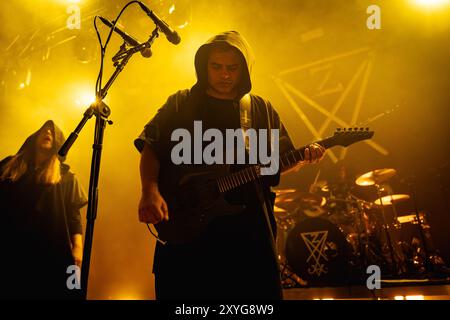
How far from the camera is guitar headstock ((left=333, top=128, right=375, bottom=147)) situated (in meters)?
2.11

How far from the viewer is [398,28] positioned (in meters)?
4.71

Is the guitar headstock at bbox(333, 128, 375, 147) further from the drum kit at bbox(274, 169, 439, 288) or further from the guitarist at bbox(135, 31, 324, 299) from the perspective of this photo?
the drum kit at bbox(274, 169, 439, 288)

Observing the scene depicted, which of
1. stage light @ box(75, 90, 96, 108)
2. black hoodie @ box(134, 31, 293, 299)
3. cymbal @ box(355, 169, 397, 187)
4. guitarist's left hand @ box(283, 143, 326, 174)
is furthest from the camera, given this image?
stage light @ box(75, 90, 96, 108)

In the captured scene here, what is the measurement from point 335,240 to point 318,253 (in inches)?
8.2

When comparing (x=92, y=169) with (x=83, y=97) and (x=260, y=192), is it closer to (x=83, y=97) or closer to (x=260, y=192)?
(x=260, y=192)

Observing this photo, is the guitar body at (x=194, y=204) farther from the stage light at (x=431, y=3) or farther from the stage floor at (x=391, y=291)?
the stage light at (x=431, y=3)

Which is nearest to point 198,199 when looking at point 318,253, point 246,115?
point 246,115

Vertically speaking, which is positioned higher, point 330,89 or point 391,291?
point 330,89

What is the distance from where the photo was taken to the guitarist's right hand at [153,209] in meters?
1.39

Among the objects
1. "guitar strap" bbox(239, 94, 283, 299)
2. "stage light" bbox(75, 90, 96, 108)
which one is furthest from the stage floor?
"stage light" bbox(75, 90, 96, 108)

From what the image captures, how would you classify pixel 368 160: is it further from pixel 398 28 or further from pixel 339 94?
pixel 398 28

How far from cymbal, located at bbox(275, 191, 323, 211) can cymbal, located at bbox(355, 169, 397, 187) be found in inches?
26.2

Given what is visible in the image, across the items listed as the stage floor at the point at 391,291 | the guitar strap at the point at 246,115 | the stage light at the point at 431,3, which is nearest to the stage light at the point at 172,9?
the guitar strap at the point at 246,115

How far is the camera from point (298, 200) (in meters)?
3.95
